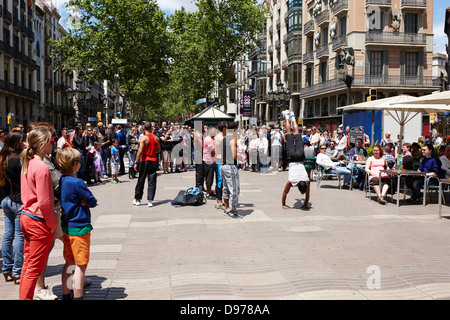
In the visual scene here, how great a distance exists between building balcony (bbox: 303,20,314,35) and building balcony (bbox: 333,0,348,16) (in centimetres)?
525

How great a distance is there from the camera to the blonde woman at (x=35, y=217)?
380 cm

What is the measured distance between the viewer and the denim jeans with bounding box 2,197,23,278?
4.86 meters

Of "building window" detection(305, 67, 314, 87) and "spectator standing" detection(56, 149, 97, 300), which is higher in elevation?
"building window" detection(305, 67, 314, 87)

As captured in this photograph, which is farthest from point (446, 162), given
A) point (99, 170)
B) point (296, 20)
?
point (296, 20)

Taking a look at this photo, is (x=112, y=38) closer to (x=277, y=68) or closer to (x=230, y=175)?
(x=277, y=68)

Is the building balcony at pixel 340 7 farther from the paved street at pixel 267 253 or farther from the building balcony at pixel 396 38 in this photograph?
the paved street at pixel 267 253

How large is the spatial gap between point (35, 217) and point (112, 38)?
35856 millimetres

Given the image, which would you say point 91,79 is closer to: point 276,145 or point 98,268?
point 276,145

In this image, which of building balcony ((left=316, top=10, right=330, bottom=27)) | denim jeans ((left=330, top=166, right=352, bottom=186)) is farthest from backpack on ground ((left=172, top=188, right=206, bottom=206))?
building balcony ((left=316, top=10, right=330, bottom=27))

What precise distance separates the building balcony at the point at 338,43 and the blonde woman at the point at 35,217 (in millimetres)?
37618

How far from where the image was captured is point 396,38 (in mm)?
37750

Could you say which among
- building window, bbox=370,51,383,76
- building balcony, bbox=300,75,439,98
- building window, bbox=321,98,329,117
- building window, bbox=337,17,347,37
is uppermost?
building window, bbox=337,17,347,37

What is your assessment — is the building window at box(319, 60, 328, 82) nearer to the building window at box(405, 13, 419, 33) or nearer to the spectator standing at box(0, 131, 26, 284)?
the building window at box(405, 13, 419, 33)
